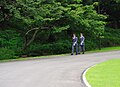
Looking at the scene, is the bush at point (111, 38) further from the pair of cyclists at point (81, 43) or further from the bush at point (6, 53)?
the bush at point (6, 53)

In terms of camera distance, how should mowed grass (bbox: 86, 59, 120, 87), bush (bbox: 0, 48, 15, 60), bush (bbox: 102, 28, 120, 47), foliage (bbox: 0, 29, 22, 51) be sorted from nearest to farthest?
mowed grass (bbox: 86, 59, 120, 87)
bush (bbox: 0, 48, 15, 60)
foliage (bbox: 0, 29, 22, 51)
bush (bbox: 102, 28, 120, 47)

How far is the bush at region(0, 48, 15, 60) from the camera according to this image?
2892cm

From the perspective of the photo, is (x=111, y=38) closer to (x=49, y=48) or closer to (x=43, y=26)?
(x=49, y=48)

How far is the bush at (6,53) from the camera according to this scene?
28.9 metres

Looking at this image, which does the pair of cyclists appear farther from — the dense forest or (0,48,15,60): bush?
(0,48,15,60): bush

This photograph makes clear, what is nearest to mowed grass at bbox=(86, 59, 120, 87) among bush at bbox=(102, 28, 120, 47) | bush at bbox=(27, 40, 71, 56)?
bush at bbox=(27, 40, 71, 56)

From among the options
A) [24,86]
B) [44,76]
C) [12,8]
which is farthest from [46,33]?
[24,86]

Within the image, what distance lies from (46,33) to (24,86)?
23.3m

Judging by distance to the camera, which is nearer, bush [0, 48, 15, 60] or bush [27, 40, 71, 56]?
bush [0, 48, 15, 60]

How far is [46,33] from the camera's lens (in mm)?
36531

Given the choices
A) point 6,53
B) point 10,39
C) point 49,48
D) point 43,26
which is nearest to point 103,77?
point 6,53

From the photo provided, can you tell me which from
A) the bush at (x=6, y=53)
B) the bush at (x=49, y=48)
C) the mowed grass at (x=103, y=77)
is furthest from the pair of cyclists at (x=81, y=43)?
the mowed grass at (x=103, y=77)

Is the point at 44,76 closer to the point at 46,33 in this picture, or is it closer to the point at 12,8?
the point at 12,8

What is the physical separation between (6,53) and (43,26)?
17.1ft
